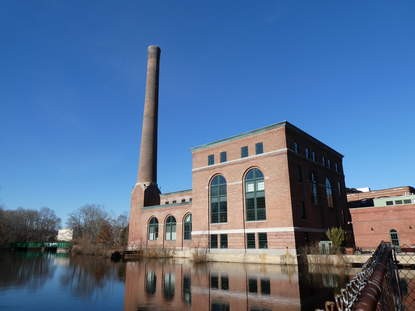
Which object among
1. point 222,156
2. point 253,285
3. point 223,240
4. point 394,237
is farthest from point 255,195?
point 253,285

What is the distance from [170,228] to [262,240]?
19.4 m

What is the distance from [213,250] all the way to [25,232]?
282ft

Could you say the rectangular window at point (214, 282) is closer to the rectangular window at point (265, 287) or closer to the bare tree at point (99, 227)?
the rectangular window at point (265, 287)

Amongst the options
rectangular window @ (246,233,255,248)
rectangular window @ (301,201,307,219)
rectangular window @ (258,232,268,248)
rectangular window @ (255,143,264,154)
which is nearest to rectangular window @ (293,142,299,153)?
rectangular window @ (255,143,264,154)

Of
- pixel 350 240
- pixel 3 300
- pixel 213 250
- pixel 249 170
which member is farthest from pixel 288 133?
pixel 3 300

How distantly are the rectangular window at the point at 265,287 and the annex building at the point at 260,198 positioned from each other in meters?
12.0

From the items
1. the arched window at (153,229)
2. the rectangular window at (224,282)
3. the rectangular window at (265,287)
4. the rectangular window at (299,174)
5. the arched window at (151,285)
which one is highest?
the rectangular window at (299,174)

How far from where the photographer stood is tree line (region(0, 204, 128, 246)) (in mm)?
67500

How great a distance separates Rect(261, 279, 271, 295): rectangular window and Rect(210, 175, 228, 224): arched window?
18.0 metres

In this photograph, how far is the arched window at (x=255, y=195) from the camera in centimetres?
3588

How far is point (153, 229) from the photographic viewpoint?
171 feet

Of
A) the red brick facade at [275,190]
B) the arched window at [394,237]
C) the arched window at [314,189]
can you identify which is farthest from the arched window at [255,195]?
the arched window at [394,237]

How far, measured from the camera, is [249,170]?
3806 centimetres

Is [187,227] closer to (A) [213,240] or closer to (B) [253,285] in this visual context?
(A) [213,240]
